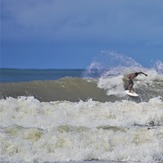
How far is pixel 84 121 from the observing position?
13070mm

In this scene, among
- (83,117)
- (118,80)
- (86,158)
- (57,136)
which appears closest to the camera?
(86,158)

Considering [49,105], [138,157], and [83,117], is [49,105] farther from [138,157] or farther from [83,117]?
[138,157]

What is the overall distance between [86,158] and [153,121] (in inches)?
196

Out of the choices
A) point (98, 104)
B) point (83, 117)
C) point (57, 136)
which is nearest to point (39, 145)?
point (57, 136)

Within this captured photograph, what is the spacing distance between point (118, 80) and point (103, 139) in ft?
37.7

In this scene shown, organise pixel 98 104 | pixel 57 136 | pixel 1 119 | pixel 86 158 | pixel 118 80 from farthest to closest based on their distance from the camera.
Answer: pixel 118 80 < pixel 98 104 < pixel 1 119 < pixel 57 136 < pixel 86 158

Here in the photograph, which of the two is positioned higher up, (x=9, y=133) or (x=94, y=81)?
(x=94, y=81)

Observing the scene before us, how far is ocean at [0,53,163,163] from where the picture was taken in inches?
356

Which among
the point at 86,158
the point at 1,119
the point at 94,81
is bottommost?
the point at 86,158

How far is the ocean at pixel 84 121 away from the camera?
9.05 m

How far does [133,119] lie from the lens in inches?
531

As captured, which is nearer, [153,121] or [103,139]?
[103,139]

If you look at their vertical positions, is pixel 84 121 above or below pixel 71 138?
above

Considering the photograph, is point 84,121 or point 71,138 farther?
point 84,121
